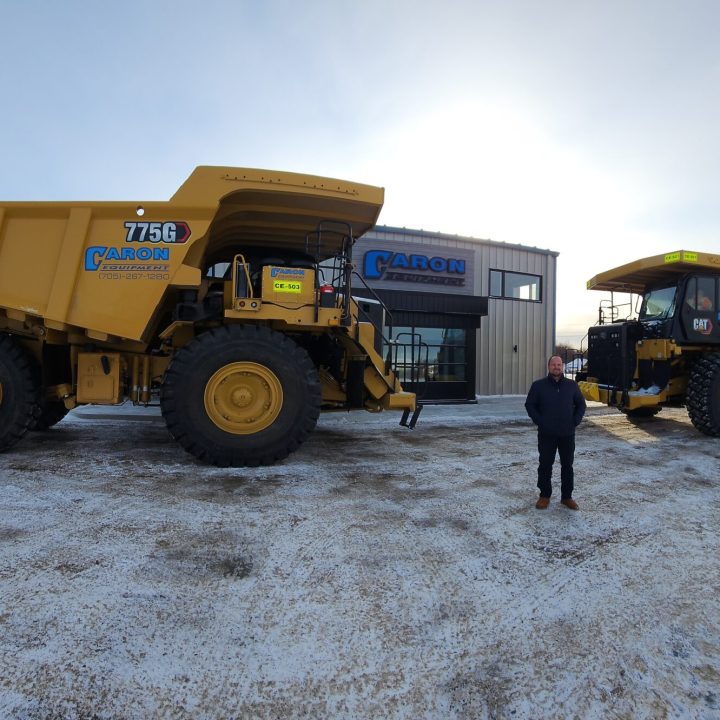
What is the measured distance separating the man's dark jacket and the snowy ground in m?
0.71

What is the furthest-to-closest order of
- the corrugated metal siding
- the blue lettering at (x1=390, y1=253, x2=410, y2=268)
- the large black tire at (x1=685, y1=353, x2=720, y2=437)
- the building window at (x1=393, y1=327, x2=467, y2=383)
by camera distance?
the corrugated metal siding → the blue lettering at (x1=390, y1=253, x2=410, y2=268) → the building window at (x1=393, y1=327, x2=467, y2=383) → the large black tire at (x1=685, y1=353, x2=720, y2=437)

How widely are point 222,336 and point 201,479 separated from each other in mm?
1451

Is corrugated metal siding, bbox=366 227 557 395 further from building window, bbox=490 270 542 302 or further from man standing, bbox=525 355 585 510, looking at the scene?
man standing, bbox=525 355 585 510

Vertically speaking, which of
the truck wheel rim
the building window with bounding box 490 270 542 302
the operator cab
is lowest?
the truck wheel rim

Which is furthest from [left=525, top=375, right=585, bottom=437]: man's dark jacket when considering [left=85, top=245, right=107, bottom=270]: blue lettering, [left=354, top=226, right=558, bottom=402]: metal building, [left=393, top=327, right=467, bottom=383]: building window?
[left=393, top=327, right=467, bottom=383]: building window

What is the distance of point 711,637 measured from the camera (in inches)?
86.5

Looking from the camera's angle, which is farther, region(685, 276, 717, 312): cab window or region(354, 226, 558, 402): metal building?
region(354, 226, 558, 402): metal building

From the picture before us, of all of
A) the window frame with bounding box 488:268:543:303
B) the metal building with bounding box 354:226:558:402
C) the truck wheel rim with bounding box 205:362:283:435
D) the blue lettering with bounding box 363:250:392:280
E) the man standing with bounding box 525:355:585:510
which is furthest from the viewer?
the window frame with bounding box 488:268:543:303

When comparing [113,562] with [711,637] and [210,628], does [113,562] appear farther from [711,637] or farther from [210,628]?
[711,637]

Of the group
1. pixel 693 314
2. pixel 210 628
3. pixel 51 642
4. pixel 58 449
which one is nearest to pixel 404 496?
pixel 210 628

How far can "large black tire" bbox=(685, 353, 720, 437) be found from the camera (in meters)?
7.36

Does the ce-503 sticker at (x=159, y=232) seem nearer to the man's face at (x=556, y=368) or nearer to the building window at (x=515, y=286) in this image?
the man's face at (x=556, y=368)

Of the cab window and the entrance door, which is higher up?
the cab window

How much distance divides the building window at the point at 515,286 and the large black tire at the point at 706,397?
29.2 feet
